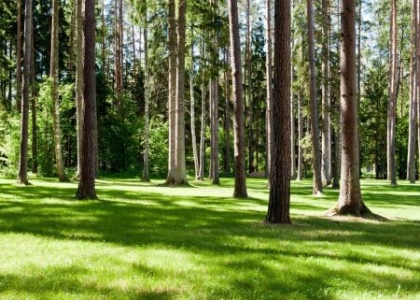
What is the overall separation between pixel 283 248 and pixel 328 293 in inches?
95.3

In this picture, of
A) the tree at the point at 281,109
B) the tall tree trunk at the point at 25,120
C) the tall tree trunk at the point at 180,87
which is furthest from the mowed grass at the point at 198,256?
the tall tree trunk at the point at 180,87

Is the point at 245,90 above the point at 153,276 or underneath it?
above

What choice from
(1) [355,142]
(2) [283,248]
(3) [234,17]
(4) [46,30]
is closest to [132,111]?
(4) [46,30]

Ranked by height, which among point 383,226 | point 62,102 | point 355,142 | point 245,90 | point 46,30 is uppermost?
point 46,30

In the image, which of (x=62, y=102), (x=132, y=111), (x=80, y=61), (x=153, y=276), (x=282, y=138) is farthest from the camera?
(x=132, y=111)

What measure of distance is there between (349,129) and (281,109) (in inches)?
101

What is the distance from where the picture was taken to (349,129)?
12008 mm

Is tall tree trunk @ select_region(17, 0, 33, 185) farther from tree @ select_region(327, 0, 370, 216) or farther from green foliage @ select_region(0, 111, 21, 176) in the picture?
tree @ select_region(327, 0, 370, 216)

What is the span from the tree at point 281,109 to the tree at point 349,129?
2370 millimetres

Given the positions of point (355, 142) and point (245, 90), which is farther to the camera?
point (245, 90)

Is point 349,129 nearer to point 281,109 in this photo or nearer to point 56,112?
point 281,109

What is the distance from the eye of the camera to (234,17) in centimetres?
1720

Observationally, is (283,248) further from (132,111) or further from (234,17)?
(132,111)

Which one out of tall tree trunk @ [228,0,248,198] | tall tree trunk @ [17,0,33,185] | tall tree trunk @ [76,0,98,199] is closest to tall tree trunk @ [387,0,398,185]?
tall tree trunk @ [228,0,248,198]
